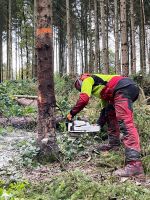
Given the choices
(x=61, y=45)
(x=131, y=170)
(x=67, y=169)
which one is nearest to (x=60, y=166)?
(x=67, y=169)

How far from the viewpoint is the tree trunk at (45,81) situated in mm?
5539

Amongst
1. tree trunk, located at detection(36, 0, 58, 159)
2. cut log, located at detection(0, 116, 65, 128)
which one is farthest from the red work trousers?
cut log, located at detection(0, 116, 65, 128)

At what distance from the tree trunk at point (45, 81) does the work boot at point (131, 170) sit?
107cm

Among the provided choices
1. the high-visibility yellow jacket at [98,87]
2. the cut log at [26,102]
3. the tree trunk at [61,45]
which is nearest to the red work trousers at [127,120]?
the high-visibility yellow jacket at [98,87]

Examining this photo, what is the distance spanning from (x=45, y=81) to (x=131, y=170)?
1.77 m

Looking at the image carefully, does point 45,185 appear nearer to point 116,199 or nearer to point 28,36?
point 116,199

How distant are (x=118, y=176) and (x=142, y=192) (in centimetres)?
75

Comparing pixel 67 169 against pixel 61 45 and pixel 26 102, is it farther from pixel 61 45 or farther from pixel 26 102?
pixel 61 45

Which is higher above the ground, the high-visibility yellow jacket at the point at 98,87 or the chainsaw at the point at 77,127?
the high-visibility yellow jacket at the point at 98,87

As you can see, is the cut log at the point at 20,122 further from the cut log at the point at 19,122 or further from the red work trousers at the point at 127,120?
the red work trousers at the point at 127,120

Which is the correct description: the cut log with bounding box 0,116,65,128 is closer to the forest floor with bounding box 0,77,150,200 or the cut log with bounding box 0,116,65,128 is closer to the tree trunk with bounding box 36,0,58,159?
the forest floor with bounding box 0,77,150,200

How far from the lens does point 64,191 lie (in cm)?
417

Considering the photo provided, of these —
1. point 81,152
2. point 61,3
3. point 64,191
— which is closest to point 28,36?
point 61,3

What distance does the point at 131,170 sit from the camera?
4965 millimetres
